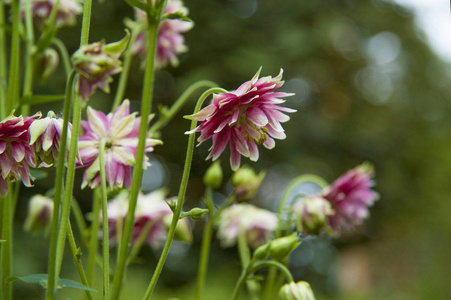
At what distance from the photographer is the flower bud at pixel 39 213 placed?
990 millimetres

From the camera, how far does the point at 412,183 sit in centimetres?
780

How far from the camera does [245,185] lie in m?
0.88

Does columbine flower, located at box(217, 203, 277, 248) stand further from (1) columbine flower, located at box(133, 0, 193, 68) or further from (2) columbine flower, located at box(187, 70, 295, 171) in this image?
(2) columbine flower, located at box(187, 70, 295, 171)

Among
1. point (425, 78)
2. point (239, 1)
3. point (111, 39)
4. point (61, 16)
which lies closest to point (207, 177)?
point (61, 16)

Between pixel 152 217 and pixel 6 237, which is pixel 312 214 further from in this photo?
pixel 6 237

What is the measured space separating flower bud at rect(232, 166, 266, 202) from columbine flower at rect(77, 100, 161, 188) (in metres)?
0.31

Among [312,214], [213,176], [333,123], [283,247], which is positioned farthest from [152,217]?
[333,123]

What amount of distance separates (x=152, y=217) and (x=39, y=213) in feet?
0.78

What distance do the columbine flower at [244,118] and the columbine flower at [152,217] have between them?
1.31 feet

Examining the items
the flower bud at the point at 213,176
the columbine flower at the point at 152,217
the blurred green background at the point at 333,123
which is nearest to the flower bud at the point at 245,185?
the flower bud at the point at 213,176

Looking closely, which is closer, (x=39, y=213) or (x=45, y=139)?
(x=45, y=139)

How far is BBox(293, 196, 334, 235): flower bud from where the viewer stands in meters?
0.81

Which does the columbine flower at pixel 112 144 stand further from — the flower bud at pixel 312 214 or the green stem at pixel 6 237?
the flower bud at pixel 312 214

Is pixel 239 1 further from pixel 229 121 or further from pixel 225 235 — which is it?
pixel 229 121
